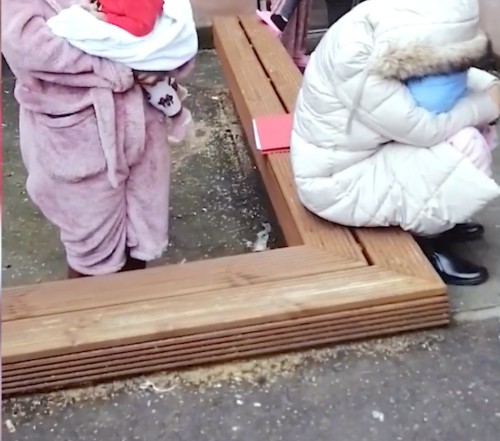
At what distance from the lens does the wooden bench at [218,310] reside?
2.01m

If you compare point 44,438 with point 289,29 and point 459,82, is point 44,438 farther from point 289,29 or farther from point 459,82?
point 289,29

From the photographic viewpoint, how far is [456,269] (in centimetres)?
235

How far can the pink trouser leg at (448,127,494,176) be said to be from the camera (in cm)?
217

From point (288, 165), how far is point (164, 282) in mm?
757

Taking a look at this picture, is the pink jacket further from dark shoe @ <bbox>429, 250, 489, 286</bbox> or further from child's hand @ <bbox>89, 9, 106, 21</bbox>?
dark shoe @ <bbox>429, 250, 489, 286</bbox>

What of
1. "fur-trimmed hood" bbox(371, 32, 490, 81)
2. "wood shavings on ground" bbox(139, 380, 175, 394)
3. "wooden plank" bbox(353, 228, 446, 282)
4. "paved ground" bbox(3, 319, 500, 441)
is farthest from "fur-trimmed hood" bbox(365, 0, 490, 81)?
"wood shavings on ground" bbox(139, 380, 175, 394)

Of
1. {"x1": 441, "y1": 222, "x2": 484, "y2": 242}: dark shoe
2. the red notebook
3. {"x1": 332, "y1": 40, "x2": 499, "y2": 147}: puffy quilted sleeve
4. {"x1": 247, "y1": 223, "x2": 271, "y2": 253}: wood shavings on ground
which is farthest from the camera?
the red notebook

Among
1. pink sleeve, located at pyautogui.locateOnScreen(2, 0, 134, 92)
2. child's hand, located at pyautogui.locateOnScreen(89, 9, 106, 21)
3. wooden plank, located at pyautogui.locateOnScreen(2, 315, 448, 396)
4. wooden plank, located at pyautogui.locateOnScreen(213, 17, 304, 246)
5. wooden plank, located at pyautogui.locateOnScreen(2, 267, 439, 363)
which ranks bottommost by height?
wooden plank, located at pyautogui.locateOnScreen(213, 17, 304, 246)

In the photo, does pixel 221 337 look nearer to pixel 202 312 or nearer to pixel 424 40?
pixel 202 312

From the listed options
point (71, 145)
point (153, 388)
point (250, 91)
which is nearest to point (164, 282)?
point (153, 388)

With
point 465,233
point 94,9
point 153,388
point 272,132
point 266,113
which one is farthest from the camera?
point 266,113

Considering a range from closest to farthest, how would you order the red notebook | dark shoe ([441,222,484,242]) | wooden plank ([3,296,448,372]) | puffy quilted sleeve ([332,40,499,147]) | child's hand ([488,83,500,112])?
wooden plank ([3,296,448,372]) → puffy quilted sleeve ([332,40,499,147]) → child's hand ([488,83,500,112]) → dark shoe ([441,222,484,242]) → the red notebook

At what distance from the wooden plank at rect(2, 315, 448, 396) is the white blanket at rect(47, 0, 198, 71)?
73 centimetres

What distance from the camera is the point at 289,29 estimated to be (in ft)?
13.6
